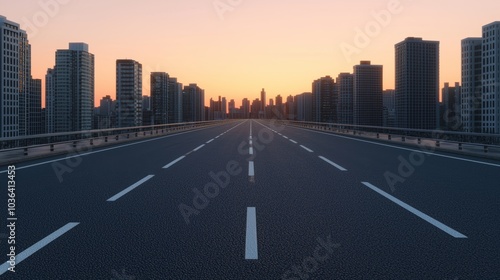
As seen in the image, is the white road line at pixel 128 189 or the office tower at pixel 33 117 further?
the office tower at pixel 33 117

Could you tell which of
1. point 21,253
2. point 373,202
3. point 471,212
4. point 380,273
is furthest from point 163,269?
point 471,212

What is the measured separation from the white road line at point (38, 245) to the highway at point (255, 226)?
0.9 inches

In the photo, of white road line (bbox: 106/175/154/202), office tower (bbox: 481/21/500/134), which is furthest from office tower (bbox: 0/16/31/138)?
office tower (bbox: 481/21/500/134)

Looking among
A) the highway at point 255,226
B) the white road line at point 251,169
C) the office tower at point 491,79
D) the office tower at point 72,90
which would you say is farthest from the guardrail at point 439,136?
the office tower at point 72,90

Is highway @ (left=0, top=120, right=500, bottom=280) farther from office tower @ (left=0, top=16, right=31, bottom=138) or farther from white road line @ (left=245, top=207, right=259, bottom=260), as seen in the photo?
office tower @ (left=0, top=16, right=31, bottom=138)

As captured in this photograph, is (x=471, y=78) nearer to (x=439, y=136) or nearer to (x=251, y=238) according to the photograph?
(x=439, y=136)

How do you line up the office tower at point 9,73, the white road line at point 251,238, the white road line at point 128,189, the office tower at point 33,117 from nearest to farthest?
the white road line at point 251,238
the white road line at point 128,189
the office tower at point 9,73
the office tower at point 33,117

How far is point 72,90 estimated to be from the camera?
19262 cm

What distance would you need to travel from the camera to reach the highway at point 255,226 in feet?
12.4

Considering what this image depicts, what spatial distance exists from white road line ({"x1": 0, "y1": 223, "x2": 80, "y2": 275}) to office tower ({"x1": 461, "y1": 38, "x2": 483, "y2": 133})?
175 m

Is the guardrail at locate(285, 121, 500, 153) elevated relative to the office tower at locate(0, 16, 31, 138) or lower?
lower

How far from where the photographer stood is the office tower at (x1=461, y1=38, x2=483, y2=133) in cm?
15912

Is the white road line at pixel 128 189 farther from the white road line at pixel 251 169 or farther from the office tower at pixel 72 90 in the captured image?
the office tower at pixel 72 90

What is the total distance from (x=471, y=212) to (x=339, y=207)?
81.8 inches
